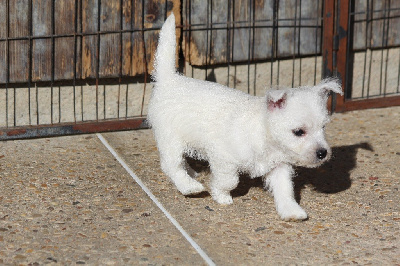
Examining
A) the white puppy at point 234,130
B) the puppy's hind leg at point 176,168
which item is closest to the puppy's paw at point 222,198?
the white puppy at point 234,130

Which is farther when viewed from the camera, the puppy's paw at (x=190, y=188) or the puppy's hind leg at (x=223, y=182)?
the puppy's paw at (x=190, y=188)

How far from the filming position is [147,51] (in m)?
6.96

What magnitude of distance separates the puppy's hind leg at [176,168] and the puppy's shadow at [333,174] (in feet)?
2.64

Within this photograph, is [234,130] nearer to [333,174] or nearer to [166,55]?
[166,55]

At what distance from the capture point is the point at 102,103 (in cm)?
710

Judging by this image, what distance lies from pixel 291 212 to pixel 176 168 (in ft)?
2.91

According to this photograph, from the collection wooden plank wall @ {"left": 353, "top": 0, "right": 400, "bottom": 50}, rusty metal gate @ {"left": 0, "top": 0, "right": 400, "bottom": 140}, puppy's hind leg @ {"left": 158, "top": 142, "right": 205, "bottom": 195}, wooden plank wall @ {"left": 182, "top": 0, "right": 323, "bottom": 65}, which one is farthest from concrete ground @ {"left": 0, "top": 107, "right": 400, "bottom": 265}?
wooden plank wall @ {"left": 353, "top": 0, "right": 400, "bottom": 50}

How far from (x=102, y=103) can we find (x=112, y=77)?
28cm

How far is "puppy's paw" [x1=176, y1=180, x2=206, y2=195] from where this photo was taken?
213 inches

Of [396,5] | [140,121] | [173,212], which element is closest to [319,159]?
[173,212]

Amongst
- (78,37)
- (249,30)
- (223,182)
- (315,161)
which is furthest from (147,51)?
(315,161)

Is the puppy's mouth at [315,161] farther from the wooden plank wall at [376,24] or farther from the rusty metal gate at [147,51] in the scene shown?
the wooden plank wall at [376,24]

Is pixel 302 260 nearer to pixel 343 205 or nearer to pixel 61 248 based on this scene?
pixel 343 205

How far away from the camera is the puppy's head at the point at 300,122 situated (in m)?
4.87
